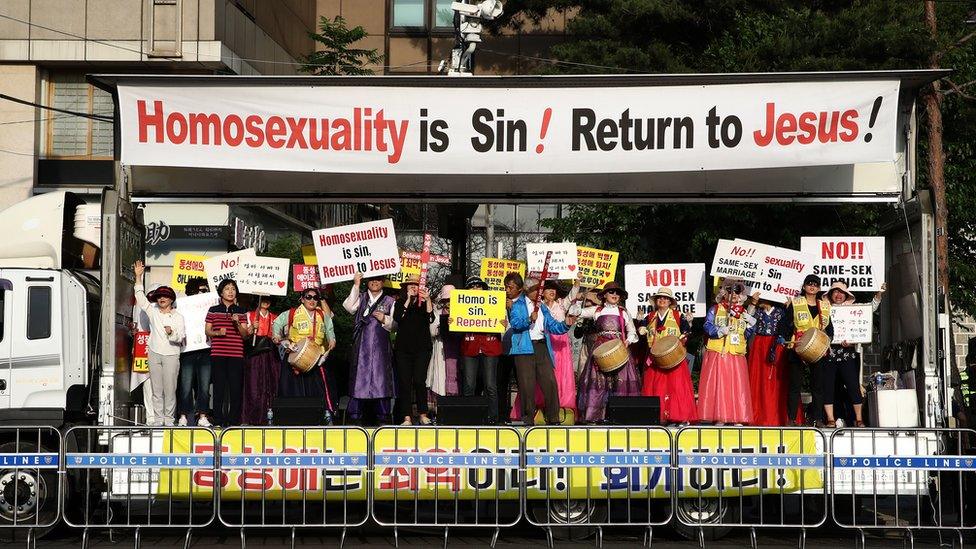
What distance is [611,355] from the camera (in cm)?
1515

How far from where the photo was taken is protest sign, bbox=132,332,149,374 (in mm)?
14828

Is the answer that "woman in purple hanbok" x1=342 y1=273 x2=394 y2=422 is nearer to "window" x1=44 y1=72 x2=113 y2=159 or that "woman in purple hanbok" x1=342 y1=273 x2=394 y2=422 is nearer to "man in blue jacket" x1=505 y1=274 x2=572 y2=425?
"man in blue jacket" x1=505 y1=274 x2=572 y2=425

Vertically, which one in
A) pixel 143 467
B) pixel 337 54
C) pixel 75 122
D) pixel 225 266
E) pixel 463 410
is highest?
pixel 337 54

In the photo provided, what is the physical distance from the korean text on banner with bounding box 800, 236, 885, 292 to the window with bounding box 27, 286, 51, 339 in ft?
27.1

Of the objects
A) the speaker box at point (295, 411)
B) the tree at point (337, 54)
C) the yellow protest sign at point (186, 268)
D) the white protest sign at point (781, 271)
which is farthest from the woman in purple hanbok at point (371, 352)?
the tree at point (337, 54)

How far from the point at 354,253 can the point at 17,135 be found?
17064 millimetres

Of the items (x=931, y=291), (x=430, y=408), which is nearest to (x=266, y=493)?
(x=430, y=408)

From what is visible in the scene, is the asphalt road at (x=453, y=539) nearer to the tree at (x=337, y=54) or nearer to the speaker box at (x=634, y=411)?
the speaker box at (x=634, y=411)

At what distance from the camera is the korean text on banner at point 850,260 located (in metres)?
15.6

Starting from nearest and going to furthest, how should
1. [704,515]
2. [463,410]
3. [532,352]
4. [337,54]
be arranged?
1. [704,515]
2. [463,410]
3. [532,352]
4. [337,54]

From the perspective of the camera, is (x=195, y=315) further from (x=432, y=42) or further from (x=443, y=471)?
(x=432, y=42)

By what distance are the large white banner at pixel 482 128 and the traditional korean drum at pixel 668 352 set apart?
2272 mm

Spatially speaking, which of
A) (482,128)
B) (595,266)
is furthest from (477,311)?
(595,266)

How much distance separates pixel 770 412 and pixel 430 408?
3.93 metres
